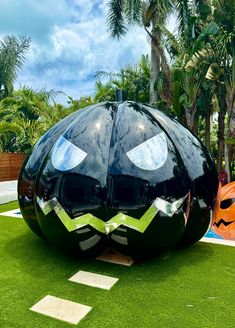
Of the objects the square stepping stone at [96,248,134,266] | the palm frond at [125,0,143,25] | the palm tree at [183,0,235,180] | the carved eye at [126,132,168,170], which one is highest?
the palm frond at [125,0,143,25]

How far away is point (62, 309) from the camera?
3.16m

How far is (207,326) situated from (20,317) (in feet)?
5.78

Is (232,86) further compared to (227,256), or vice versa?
(232,86)

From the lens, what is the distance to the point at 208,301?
3369 millimetres

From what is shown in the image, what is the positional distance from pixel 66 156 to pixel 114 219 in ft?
3.39

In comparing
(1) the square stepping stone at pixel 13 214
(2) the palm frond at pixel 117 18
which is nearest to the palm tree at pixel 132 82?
(2) the palm frond at pixel 117 18

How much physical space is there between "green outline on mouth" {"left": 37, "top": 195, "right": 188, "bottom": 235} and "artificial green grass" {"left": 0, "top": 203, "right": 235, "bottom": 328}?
64cm

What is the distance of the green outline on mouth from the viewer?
3.89m

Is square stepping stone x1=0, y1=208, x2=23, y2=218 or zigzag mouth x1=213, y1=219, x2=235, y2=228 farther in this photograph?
square stepping stone x1=0, y1=208, x2=23, y2=218

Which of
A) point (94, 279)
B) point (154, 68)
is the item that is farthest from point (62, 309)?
point (154, 68)

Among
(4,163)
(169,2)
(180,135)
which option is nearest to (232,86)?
(169,2)

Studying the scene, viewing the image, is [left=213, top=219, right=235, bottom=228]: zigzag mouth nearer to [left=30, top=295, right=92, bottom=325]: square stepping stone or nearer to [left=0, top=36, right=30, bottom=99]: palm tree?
[left=30, top=295, right=92, bottom=325]: square stepping stone

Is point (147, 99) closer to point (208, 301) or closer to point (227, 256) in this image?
point (227, 256)

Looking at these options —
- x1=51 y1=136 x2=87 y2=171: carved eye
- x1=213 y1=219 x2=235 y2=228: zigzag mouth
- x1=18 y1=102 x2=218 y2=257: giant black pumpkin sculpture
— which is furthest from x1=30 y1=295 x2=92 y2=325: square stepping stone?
x1=213 y1=219 x2=235 y2=228: zigzag mouth
